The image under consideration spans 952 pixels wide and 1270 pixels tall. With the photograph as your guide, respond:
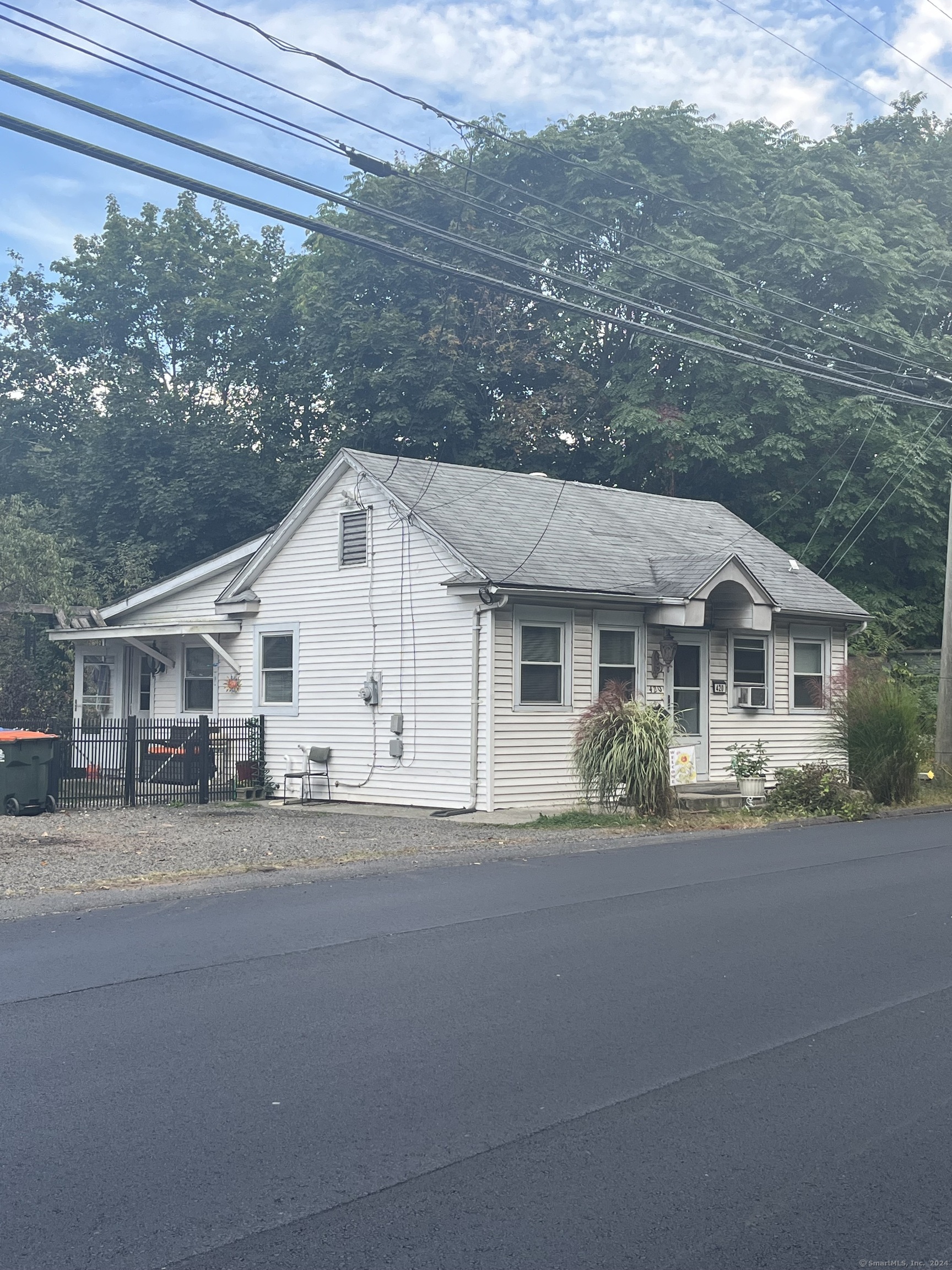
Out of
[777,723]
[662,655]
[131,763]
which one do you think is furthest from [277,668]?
[777,723]

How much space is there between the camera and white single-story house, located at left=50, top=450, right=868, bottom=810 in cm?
1858

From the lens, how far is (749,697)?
71.3ft

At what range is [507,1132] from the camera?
4.89 m

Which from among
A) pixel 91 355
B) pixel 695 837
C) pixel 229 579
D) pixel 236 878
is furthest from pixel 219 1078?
pixel 91 355

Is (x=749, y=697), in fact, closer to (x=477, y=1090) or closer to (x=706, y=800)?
(x=706, y=800)

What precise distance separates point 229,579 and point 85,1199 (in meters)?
20.9

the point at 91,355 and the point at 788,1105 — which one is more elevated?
the point at 91,355

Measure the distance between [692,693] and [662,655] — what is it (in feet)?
3.89

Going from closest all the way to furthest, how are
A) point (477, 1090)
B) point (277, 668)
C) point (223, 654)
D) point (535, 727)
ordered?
point (477, 1090)
point (535, 727)
point (277, 668)
point (223, 654)

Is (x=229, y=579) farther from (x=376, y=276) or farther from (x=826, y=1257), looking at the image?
(x=826, y=1257)

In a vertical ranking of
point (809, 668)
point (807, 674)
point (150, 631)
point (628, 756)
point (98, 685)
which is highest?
point (150, 631)

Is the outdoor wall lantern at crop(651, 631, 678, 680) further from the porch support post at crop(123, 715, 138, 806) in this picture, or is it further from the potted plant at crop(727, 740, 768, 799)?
the porch support post at crop(123, 715, 138, 806)

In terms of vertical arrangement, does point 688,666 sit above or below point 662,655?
below

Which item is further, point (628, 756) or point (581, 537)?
point (581, 537)
